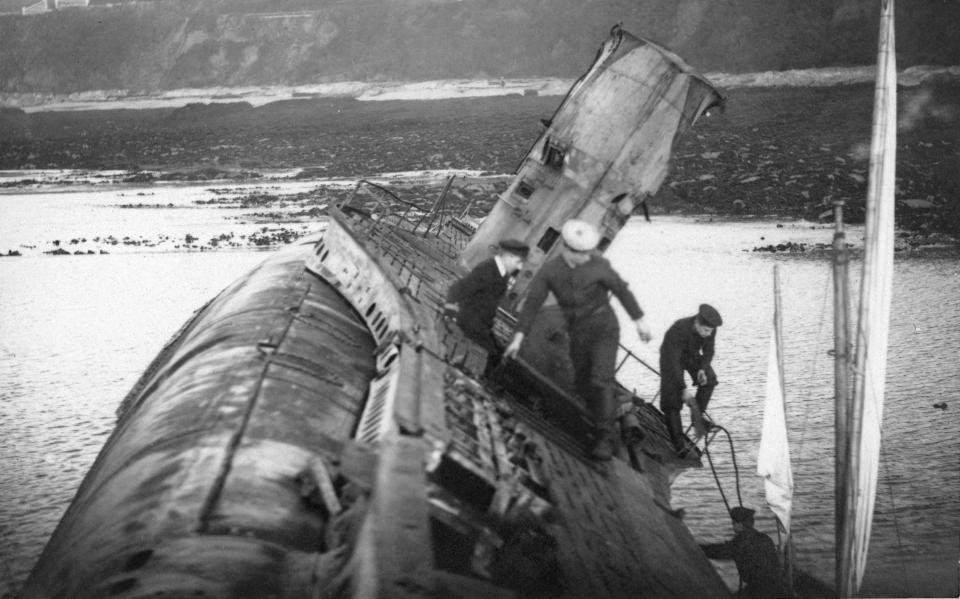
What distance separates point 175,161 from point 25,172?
22.8 ft

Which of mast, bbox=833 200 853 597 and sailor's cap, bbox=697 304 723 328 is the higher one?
sailor's cap, bbox=697 304 723 328

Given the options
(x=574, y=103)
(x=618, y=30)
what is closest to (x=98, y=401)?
(x=574, y=103)

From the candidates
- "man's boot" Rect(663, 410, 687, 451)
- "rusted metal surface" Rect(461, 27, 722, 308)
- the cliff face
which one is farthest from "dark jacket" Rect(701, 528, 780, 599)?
the cliff face

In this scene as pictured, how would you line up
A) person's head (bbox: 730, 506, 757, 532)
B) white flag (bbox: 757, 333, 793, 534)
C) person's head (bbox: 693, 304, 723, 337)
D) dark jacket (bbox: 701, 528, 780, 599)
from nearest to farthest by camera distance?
dark jacket (bbox: 701, 528, 780, 599) < person's head (bbox: 730, 506, 757, 532) < white flag (bbox: 757, 333, 793, 534) < person's head (bbox: 693, 304, 723, 337)

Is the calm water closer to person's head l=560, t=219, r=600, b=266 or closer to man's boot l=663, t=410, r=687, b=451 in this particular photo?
man's boot l=663, t=410, r=687, b=451

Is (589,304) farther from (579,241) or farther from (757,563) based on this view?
(757,563)

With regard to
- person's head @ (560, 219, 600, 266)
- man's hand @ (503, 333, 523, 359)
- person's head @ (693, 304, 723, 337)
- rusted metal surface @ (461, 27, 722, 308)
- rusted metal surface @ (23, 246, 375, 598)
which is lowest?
rusted metal surface @ (23, 246, 375, 598)

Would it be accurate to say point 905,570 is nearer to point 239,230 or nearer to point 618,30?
point 618,30

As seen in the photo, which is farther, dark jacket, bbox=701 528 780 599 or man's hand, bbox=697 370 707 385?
man's hand, bbox=697 370 707 385

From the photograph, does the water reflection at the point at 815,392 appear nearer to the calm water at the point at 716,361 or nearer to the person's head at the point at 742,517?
the calm water at the point at 716,361

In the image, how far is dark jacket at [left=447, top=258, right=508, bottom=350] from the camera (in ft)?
30.2

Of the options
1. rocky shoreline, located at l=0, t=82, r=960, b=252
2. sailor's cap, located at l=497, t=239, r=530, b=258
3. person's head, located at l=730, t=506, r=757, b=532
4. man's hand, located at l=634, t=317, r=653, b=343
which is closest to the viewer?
man's hand, located at l=634, t=317, r=653, b=343

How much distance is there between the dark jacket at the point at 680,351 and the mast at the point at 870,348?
172cm

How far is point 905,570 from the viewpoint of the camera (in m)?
10.7
